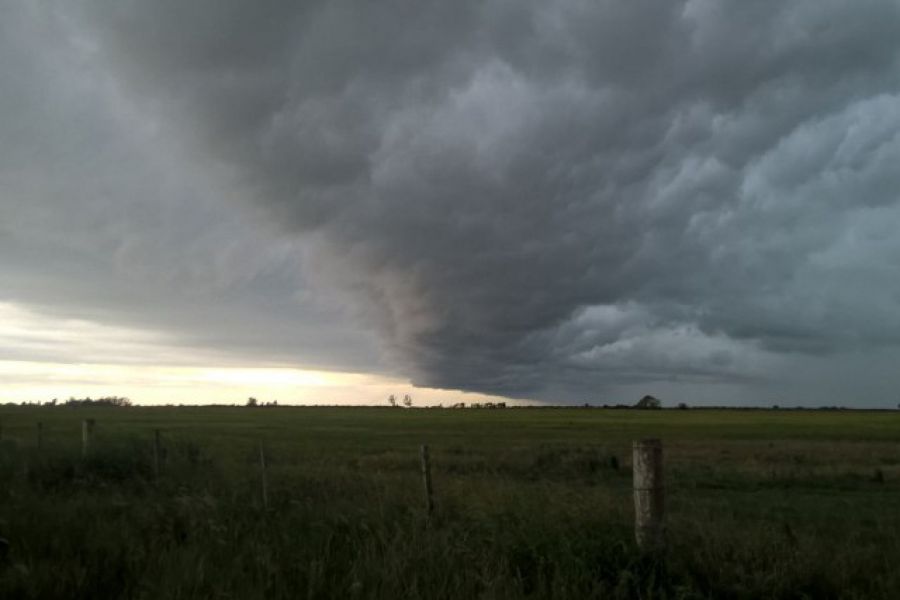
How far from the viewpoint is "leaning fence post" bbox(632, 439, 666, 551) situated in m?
6.25

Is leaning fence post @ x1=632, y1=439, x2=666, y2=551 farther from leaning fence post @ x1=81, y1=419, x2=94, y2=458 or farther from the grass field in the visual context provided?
leaning fence post @ x1=81, y1=419, x2=94, y2=458

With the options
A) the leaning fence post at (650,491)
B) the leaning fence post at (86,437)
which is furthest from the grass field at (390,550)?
the leaning fence post at (86,437)

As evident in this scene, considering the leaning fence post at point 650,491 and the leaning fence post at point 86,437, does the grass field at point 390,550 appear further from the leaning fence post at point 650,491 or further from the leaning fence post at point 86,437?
the leaning fence post at point 86,437

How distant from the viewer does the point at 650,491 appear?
6.24m

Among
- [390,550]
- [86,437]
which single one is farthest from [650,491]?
[86,437]

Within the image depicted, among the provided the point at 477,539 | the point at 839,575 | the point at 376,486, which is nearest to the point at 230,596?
the point at 477,539

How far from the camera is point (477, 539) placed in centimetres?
702

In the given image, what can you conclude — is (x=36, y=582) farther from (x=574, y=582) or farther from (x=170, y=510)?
(x=574, y=582)

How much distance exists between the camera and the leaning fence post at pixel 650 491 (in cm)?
625

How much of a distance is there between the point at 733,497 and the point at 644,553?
15.4 metres

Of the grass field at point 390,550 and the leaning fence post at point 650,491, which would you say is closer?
the grass field at point 390,550

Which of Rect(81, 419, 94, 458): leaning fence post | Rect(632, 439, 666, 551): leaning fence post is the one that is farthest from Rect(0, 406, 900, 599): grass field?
Rect(81, 419, 94, 458): leaning fence post

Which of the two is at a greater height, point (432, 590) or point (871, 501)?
point (432, 590)

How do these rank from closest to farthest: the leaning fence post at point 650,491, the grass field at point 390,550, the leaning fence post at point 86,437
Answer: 1. the grass field at point 390,550
2. the leaning fence post at point 650,491
3. the leaning fence post at point 86,437
